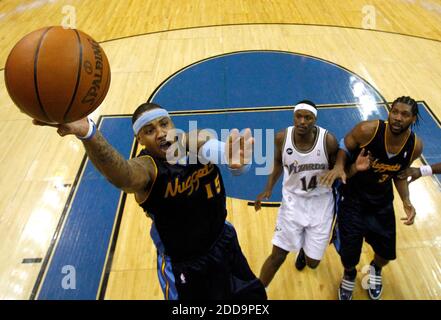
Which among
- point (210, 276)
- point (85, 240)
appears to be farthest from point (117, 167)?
point (85, 240)

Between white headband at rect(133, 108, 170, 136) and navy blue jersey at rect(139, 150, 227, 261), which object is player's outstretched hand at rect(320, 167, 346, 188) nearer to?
navy blue jersey at rect(139, 150, 227, 261)

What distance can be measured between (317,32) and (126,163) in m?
7.12

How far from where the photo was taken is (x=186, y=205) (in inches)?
88.8

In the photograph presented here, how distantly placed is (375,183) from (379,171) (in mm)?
110

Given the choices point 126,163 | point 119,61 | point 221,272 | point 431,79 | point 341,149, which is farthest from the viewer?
point 119,61

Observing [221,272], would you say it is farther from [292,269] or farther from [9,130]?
[9,130]

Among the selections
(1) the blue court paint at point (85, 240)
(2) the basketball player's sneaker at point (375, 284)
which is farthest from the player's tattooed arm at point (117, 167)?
(2) the basketball player's sneaker at point (375, 284)

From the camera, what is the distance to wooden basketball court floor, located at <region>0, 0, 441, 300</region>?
3.54m

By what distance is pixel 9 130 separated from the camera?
219 inches

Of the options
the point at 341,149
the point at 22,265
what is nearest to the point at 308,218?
the point at 341,149

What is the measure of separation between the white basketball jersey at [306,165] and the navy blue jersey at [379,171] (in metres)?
0.24

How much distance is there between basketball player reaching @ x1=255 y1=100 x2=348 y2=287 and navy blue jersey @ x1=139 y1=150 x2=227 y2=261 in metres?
0.77

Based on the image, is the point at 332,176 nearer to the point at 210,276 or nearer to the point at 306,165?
the point at 306,165

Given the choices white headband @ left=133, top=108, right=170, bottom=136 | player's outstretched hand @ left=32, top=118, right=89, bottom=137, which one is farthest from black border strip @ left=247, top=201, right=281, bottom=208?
player's outstretched hand @ left=32, top=118, right=89, bottom=137
